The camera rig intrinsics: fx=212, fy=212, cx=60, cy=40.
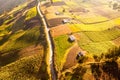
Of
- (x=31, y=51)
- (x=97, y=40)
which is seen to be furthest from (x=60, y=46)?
(x=97, y=40)

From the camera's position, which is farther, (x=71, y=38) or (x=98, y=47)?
(x=71, y=38)

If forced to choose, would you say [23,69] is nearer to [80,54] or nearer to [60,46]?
[60,46]

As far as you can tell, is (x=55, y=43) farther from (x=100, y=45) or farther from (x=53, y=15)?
(x=53, y=15)

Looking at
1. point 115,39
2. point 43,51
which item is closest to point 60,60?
point 43,51

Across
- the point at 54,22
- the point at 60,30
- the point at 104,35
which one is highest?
the point at 54,22

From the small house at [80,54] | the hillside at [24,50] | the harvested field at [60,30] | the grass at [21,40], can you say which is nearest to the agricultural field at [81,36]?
the harvested field at [60,30]
